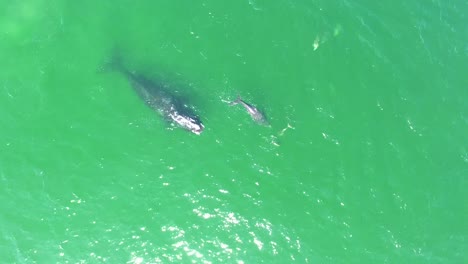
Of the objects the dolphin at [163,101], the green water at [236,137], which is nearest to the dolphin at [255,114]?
the green water at [236,137]

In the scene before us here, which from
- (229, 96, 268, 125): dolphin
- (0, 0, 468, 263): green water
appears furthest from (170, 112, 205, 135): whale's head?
(229, 96, 268, 125): dolphin

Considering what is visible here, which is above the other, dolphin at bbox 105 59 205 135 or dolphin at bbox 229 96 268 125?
dolphin at bbox 105 59 205 135

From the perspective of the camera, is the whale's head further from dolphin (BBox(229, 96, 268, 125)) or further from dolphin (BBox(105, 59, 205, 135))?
dolphin (BBox(229, 96, 268, 125))

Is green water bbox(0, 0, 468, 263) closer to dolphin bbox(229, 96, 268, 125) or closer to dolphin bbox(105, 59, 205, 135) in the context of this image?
dolphin bbox(229, 96, 268, 125)

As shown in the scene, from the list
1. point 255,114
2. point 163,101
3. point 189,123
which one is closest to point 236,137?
point 255,114

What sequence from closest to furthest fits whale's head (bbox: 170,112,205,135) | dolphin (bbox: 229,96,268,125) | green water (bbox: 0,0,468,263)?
green water (bbox: 0,0,468,263), whale's head (bbox: 170,112,205,135), dolphin (bbox: 229,96,268,125)

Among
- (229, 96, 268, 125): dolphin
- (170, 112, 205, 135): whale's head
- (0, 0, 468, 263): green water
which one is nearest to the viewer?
(0, 0, 468, 263): green water

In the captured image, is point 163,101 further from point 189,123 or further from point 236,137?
point 236,137

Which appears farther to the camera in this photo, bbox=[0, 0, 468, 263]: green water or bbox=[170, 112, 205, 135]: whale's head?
bbox=[170, 112, 205, 135]: whale's head

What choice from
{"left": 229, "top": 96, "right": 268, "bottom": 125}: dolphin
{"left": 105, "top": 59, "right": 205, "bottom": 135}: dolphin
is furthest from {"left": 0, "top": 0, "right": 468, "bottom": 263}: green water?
{"left": 105, "top": 59, "right": 205, "bottom": 135}: dolphin
